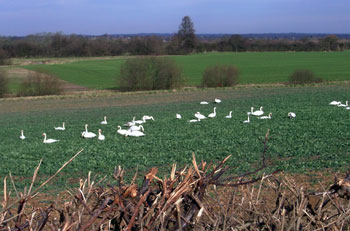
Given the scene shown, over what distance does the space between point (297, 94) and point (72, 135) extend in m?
20.1

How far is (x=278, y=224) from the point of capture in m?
2.75

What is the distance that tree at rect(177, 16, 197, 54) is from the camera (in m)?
108

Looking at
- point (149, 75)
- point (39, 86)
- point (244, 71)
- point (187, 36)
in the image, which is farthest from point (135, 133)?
point (187, 36)

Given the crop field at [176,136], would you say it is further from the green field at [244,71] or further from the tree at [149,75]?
the green field at [244,71]

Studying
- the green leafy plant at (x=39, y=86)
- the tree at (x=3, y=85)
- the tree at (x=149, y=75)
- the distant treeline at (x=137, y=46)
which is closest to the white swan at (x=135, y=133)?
the tree at (x=149, y=75)

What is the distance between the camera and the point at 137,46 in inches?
3905

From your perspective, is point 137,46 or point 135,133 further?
point 137,46

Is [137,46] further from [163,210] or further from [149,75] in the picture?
[163,210]

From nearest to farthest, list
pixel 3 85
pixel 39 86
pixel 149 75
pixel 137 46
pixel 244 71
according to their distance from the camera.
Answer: pixel 3 85, pixel 39 86, pixel 149 75, pixel 244 71, pixel 137 46

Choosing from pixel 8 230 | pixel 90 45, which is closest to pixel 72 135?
pixel 8 230

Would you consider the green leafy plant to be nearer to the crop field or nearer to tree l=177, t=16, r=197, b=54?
the crop field

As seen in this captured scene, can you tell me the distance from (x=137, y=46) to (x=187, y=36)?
17.3 meters

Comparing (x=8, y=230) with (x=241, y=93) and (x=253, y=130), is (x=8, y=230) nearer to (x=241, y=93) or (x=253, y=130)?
(x=253, y=130)

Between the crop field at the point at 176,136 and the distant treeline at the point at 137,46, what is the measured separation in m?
65.0
